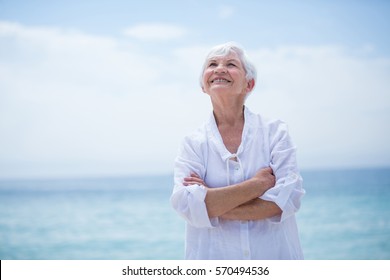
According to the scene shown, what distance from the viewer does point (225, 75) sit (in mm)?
2438

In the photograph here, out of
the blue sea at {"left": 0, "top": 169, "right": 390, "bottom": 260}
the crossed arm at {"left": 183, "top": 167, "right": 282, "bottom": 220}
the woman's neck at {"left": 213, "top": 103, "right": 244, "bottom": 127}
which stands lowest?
the crossed arm at {"left": 183, "top": 167, "right": 282, "bottom": 220}

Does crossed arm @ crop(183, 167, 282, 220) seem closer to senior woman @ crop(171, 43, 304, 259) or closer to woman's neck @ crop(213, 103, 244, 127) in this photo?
senior woman @ crop(171, 43, 304, 259)

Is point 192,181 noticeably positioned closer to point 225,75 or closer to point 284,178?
point 284,178

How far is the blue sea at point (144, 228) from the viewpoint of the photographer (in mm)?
13062

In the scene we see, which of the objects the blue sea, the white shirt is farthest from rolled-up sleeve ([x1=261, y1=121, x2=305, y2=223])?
the blue sea

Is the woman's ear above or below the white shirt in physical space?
above

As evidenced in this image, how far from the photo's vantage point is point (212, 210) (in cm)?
229

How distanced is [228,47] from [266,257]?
3.26 ft

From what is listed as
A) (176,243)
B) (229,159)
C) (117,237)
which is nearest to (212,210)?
(229,159)

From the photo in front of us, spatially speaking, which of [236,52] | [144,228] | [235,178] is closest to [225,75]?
[236,52]

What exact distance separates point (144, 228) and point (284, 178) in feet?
49.0

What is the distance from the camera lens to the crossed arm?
2.28 m

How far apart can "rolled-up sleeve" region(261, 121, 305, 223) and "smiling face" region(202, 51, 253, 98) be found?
0.31 meters
